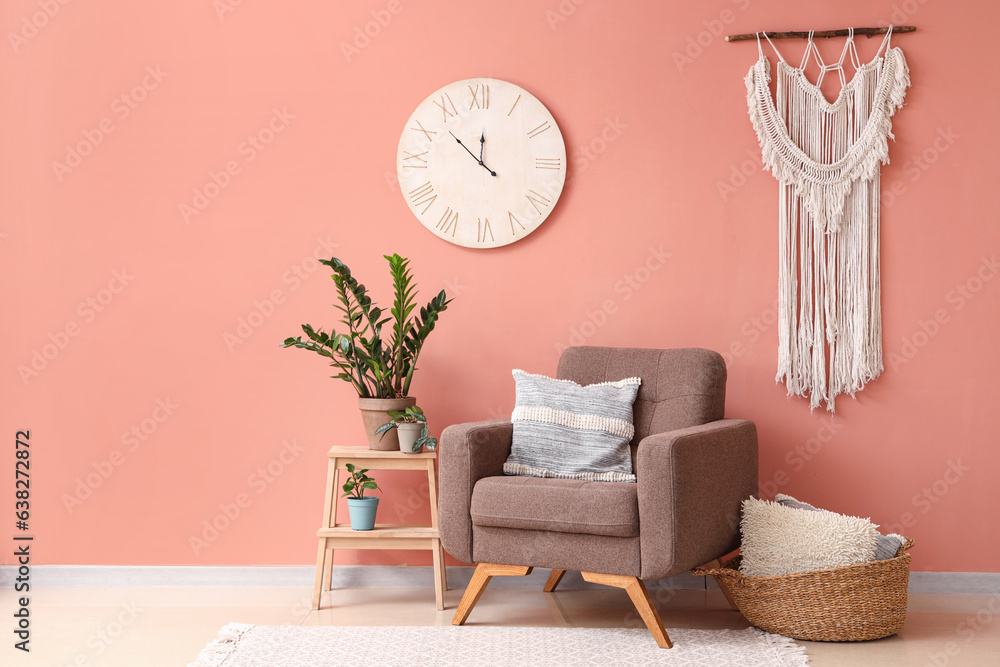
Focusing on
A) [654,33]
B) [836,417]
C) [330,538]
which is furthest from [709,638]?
[654,33]

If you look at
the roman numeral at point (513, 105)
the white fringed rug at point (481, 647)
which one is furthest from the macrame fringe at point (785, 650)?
the roman numeral at point (513, 105)

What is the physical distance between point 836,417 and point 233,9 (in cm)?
278

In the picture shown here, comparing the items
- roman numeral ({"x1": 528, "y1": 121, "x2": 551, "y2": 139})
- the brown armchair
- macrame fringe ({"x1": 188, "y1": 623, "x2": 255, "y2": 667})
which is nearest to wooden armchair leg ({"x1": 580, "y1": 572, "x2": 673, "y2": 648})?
the brown armchair

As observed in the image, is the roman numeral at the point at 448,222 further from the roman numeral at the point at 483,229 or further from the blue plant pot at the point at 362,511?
the blue plant pot at the point at 362,511

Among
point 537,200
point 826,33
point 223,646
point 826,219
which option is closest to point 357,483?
point 223,646

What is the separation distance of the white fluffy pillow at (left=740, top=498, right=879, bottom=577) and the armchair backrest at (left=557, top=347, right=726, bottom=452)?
373 millimetres

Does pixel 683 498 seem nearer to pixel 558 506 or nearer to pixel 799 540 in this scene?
pixel 558 506

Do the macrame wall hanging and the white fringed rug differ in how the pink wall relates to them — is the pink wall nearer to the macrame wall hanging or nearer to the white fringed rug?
the macrame wall hanging

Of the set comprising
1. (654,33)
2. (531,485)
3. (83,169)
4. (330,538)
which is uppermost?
(654,33)

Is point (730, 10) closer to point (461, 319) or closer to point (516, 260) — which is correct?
point (516, 260)

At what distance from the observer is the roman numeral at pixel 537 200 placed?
10.3 ft

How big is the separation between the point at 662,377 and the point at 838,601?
888 millimetres

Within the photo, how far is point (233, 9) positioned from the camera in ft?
10.4

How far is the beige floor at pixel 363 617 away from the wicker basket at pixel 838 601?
0.05 meters
